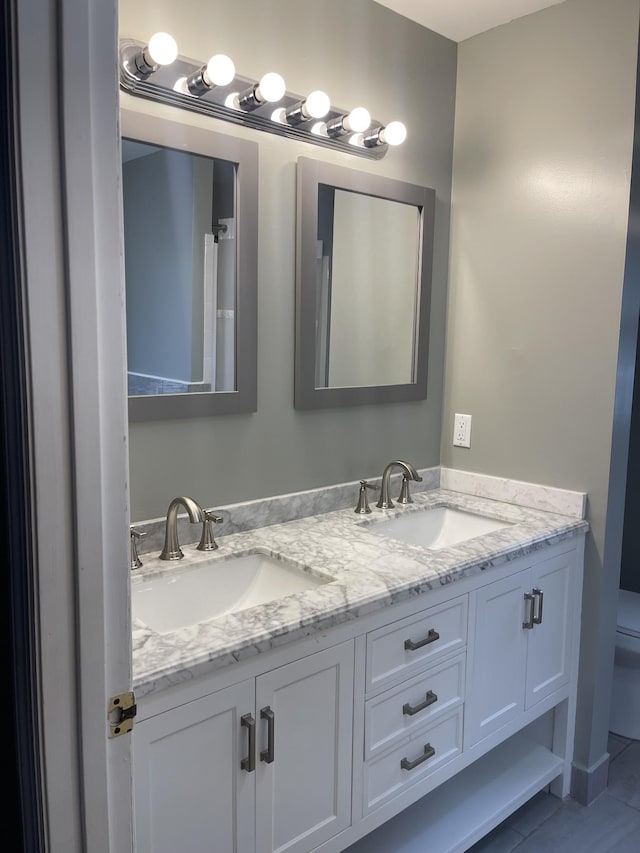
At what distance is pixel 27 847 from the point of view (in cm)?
78

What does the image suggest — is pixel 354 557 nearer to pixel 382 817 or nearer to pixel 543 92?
pixel 382 817

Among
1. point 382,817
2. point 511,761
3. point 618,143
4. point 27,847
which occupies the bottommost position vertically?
point 511,761

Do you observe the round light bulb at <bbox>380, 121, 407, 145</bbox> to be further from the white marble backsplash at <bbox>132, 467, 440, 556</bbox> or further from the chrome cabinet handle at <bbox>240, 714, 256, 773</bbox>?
the chrome cabinet handle at <bbox>240, 714, 256, 773</bbox>

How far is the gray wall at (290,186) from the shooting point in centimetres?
166

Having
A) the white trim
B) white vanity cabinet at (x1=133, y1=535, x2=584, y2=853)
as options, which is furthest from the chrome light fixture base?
white vanity cabinet at (x1=133, y1=535, x2=584, y2=853)

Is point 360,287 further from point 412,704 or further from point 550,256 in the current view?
point 412,704

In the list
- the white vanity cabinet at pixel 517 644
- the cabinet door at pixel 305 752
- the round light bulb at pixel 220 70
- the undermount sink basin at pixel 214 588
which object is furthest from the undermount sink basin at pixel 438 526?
the round light bulb at pixel 220 70

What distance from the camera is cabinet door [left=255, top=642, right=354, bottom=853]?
1.31 meters

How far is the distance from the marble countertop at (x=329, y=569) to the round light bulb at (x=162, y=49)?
3.69 feet

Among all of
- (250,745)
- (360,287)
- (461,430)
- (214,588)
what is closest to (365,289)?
(360,287)

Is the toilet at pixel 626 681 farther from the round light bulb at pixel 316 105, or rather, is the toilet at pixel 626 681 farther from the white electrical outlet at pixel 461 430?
the round light bulb at pixel 316 105

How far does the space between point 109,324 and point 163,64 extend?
1000 mm

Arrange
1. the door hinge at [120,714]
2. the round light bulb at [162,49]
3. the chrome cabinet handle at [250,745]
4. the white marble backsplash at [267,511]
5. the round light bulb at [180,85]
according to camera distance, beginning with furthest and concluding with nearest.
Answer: the white marble backsplash at [267,511], the round light bulb at [180,85], the round light bulb at [162,49], the chrome cabinet handle at [250,745], the door hinge at [120,714]

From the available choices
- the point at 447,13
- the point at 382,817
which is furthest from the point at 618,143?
the point at 382,817
